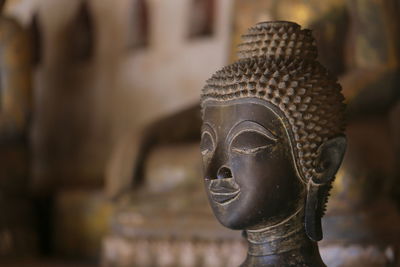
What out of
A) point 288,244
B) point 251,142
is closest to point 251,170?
point 251,142

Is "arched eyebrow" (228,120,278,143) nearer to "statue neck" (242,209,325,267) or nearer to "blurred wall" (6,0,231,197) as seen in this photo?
"statue neck" (242,209,325,267)

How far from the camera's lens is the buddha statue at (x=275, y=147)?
6.32ft

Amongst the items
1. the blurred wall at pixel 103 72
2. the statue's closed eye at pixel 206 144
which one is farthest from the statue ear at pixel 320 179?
the blurred wall at pixel 103 72

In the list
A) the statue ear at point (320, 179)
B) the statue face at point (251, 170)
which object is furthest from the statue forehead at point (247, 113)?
the statue ear at point (320, 179)

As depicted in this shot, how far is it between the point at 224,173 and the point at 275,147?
118 millimetres

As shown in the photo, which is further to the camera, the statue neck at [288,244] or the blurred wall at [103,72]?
the blurred wall at [103,72]

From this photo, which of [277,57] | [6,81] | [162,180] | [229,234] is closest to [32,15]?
[6,81]

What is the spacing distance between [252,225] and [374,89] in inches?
50.3

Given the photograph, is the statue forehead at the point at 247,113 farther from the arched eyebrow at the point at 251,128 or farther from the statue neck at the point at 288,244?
the statue neck at the point at 288,244

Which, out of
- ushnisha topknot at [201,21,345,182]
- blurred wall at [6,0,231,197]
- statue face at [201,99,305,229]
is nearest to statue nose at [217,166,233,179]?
statue face at [201,99,305,229]

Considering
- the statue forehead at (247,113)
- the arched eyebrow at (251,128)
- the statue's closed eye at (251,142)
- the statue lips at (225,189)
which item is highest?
the statue forehead at (247,113)

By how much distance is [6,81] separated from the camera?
14.2ft

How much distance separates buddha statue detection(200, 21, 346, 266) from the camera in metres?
1.93

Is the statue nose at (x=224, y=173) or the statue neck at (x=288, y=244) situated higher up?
the statue nose at (x=224, y=173)
